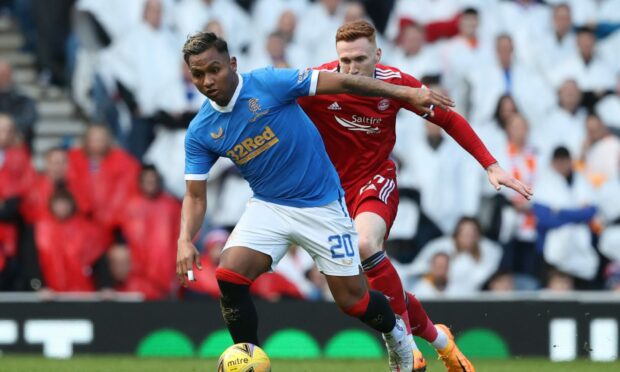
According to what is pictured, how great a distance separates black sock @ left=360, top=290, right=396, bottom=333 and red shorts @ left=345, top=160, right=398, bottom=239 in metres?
0.72

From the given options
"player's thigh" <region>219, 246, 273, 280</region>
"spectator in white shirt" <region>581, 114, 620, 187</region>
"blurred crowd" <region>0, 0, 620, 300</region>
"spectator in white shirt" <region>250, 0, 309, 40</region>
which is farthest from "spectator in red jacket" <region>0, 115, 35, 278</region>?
"spectator in white shirt" <region>581, 114, 620, 187</region>

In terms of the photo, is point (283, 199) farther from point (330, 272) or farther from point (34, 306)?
point (34, 306)

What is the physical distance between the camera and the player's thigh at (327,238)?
843cm

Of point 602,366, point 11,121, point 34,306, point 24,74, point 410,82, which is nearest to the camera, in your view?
point 410,82

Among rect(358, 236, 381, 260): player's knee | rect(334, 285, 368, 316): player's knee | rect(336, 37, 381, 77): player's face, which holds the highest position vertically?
rect(336, 37, 381, 77): player's face

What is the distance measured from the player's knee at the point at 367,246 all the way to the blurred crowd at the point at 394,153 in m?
4.26

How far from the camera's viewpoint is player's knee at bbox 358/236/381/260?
8.93m

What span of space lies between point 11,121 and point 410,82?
563 centimetres

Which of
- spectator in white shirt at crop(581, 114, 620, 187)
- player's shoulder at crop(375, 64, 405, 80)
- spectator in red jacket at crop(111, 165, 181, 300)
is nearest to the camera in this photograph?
player's shoulder at crop(375, 64, 405, 80)

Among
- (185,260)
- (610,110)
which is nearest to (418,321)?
(185,260)

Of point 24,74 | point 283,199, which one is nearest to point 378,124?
point 283,199

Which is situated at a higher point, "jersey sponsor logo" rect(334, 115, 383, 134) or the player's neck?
the player's neck

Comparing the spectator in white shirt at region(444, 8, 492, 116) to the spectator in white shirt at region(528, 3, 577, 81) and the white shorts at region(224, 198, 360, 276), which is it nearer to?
the spectator in white shirt at region(528, 3, 577, 81)

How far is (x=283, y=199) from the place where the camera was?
8.51 m
